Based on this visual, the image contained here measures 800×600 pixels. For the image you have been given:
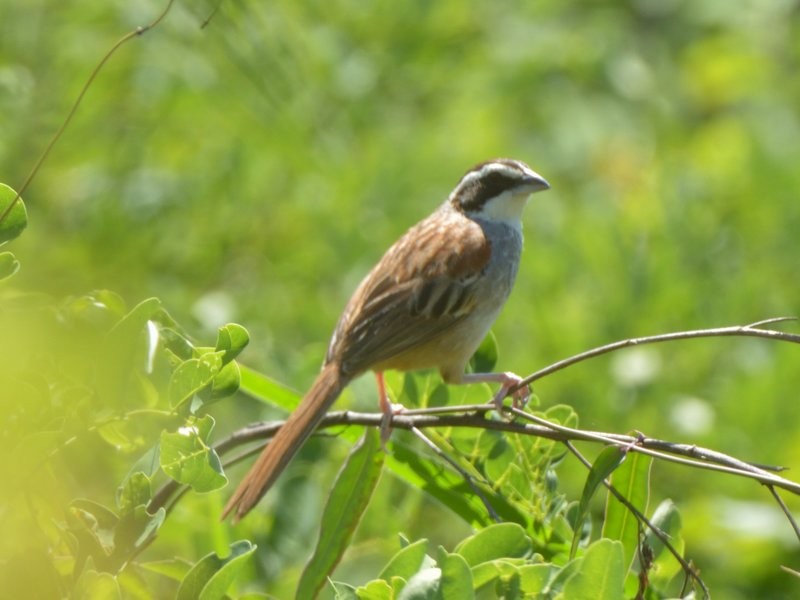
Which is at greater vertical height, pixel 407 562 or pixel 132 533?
pixel 132 533

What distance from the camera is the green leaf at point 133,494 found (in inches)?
85.9

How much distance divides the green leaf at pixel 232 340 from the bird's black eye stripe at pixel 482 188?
264 cm

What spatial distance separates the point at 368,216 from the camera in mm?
5965

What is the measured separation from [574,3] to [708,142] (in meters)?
1.34

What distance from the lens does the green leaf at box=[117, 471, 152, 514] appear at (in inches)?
85.9

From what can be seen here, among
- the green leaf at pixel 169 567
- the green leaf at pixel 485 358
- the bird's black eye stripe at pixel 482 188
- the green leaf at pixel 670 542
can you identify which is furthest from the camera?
the bird's black eye stripe at pixel 482 188

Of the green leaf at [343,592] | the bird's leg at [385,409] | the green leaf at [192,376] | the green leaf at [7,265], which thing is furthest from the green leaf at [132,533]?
the bird's leg at [385,409]

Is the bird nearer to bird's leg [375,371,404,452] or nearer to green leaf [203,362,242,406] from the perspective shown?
bird's leg [375,371,404,452]

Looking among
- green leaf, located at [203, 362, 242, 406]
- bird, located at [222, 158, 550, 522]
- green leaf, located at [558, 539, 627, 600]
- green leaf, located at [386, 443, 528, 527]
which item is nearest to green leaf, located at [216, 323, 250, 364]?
green leaf, located at [203, 362, 242, 406]

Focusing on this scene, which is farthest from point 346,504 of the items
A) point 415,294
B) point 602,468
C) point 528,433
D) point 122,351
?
point 415,294

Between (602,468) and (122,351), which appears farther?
(602,468)

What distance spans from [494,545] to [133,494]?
58 centimetres

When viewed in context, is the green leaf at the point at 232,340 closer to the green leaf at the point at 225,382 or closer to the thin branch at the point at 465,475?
the green leaf at the point at 225,382

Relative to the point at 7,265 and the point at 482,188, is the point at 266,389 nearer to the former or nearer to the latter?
the point at 7,265
